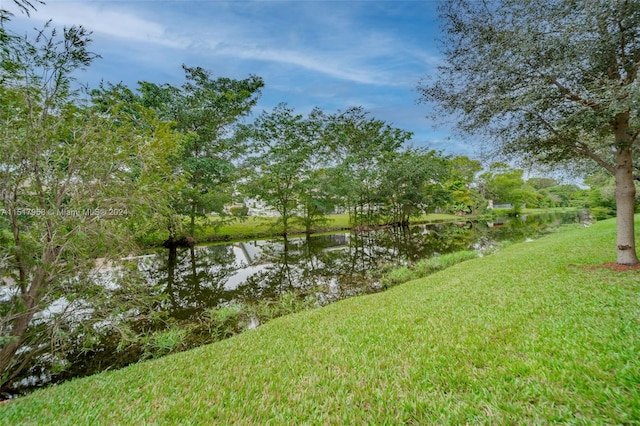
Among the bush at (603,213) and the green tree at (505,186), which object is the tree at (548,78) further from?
the green tree at (505,186)

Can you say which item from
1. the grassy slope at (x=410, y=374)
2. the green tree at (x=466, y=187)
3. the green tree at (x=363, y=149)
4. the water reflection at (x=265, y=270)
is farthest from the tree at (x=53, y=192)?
the green tree at (x=466, y=187)

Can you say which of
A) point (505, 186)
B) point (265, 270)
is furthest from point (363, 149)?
point (505, 186)

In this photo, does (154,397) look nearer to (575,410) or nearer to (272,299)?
(575,410)

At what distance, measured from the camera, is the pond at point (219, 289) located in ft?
15.3

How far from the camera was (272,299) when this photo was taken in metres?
7.65

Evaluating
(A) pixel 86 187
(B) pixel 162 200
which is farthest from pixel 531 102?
(A) pixel 86 187

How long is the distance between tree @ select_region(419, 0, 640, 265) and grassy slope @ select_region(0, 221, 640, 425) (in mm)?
3174

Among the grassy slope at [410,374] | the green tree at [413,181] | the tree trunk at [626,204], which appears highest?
the green tree at [413,181]

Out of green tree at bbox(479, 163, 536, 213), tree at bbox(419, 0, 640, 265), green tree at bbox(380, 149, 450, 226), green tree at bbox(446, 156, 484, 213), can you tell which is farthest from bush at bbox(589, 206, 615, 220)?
tree at bbox(419, 0, 640, 265)

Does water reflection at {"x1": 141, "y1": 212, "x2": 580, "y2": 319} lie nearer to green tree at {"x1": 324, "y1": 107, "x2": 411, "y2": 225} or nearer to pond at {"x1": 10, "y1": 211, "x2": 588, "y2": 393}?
pond at {"x1": 10, "y1": 211, "x2": 588, "y2": 393}

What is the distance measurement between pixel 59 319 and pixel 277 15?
11.2 metres

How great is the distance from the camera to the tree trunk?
5625mm

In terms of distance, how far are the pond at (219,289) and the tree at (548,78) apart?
235 inches

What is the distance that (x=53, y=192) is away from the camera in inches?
145
